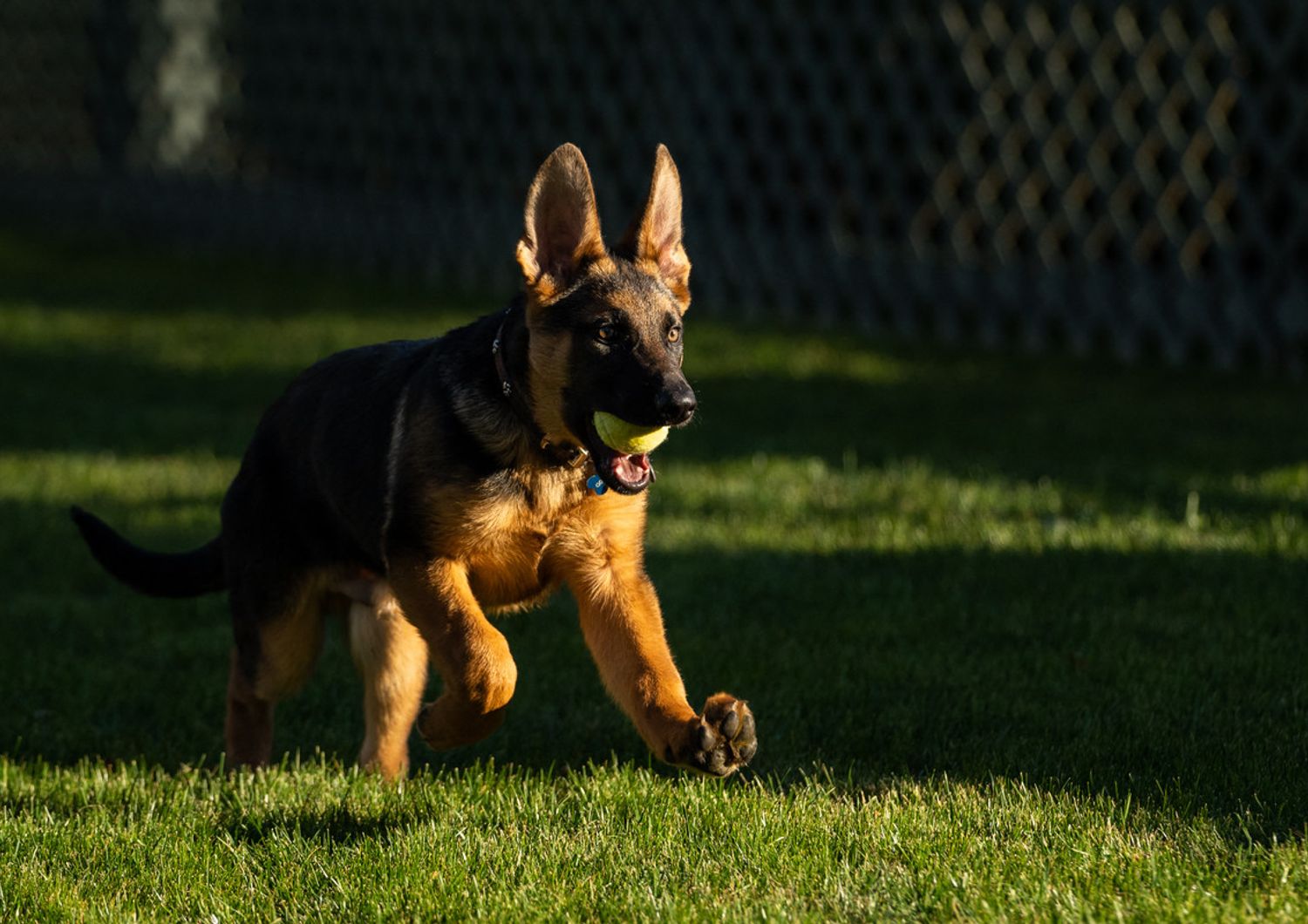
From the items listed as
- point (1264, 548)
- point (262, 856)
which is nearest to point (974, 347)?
point (1264, 548)

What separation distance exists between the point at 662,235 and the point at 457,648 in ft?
3.59

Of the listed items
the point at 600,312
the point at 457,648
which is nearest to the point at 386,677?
the point at 457,648

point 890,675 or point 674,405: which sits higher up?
point 674,405

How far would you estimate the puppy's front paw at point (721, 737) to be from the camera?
3.24 metres

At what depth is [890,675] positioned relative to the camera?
4.42 metres

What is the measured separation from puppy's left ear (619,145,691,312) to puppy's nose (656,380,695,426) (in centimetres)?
48

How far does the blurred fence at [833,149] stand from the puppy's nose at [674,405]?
636 cm

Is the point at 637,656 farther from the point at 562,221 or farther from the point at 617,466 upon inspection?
the point at 562,221

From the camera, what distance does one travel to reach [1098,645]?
15.1ft

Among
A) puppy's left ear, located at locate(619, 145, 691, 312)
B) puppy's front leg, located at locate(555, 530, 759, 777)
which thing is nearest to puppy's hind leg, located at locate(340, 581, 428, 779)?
puppy's front leg, located at locate(555, 530, 759, 777)

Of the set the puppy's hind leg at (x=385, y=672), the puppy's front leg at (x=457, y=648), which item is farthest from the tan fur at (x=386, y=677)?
the puppy's front leg at (x=457, y=648)

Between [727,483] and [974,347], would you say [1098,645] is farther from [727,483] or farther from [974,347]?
[974,347]

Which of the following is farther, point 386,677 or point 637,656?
point 386,677

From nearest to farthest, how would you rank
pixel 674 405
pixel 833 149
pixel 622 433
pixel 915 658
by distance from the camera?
pixel 674 405 < pixel 622 433 < pixel 915 658 < pixel 833 149
